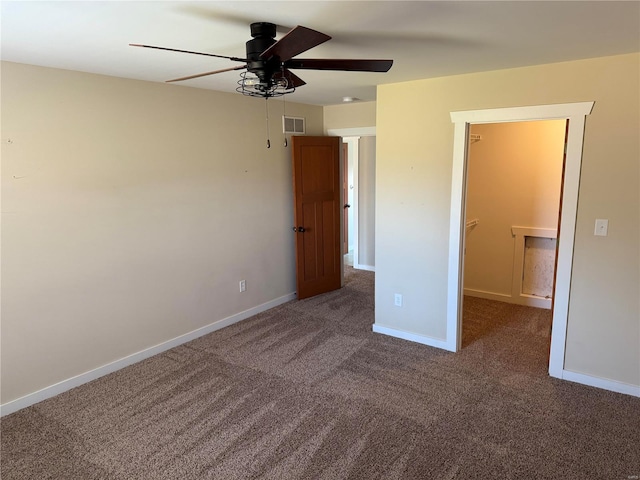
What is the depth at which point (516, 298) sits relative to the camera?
188 inches

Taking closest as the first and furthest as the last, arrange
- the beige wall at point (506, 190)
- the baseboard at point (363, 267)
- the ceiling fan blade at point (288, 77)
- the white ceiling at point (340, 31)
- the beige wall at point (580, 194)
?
the white ceiling at point (340, 31), the ceiling fan blade at point (288, 77), the beige wall at point (580, 194), the beige wall at point (506, 190), the baseboard at point (363, 267)

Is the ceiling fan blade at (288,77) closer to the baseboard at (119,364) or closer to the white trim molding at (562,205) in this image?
the white trim molding at (562,205)

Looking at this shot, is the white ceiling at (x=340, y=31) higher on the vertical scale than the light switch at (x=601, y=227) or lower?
higher

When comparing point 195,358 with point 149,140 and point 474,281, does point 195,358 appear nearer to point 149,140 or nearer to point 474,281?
point 149,140

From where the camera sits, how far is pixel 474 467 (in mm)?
2260

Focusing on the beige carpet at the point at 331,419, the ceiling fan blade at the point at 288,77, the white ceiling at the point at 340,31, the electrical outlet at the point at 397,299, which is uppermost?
the white ceiling at the point at 340,31

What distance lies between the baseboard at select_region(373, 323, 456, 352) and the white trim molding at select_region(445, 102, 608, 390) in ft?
0.16

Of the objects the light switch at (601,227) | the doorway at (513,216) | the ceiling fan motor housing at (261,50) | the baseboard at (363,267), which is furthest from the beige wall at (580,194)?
→ the baseboard at (363,267)

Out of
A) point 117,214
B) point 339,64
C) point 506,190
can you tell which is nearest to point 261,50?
point 339,64

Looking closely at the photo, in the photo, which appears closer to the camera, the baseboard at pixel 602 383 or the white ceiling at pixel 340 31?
the white ceiling at pixel 340 31

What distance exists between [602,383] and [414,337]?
1.47 meters

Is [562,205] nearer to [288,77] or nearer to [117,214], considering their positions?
[288,77]

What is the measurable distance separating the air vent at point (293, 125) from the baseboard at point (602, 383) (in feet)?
11.6

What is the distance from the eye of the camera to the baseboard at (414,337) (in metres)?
3.68
